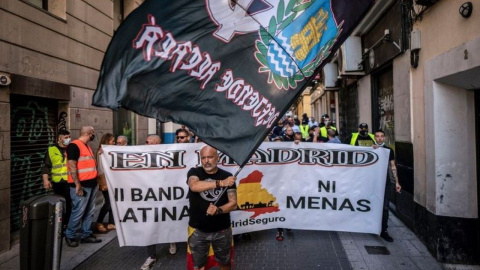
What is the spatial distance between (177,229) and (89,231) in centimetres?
186

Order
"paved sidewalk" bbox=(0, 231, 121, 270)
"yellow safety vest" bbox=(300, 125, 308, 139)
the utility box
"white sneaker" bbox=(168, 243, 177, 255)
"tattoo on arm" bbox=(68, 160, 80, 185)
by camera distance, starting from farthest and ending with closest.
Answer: "yellow safety vest" bbox=(300, 125, 308, 139), "tattoo on arm" bbox=(68, 160, 80, 185), "white sneaker" bbox=(168, 243, 177, 255), "paved sidewalk" bbox=(0, 231, 121, 270), the utility box

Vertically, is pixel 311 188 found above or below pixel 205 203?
below

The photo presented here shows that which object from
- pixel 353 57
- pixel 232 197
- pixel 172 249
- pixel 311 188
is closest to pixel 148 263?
pixel 172 249

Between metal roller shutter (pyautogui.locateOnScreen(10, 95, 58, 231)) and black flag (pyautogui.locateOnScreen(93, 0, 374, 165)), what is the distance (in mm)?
4714

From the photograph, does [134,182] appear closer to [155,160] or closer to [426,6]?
[155,160]

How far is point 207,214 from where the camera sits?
344 cm

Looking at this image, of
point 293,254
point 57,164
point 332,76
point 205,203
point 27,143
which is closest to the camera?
point 205,203

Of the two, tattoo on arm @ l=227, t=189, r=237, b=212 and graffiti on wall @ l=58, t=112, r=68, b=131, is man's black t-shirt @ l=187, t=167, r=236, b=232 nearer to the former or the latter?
tattoo on arm @ l=227, t=189, r=237, b=212

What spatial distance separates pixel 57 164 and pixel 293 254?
14.1 ft

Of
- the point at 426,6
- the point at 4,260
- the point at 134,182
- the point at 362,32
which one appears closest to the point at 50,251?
the point at 134,182

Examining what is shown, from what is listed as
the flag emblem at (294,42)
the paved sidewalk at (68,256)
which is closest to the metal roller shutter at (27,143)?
the paved sidewalk at (68,256)

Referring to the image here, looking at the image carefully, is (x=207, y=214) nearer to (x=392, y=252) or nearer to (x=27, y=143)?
(x=392, y=252)

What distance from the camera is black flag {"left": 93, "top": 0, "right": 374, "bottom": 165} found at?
280cm

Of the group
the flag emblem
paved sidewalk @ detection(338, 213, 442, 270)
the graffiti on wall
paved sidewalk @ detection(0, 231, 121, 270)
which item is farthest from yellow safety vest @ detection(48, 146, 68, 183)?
paved sidewalk @ detection(338, 213, 442, 270)
